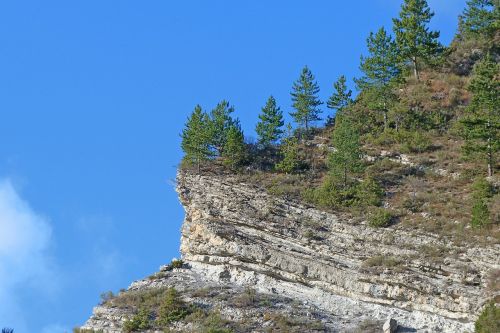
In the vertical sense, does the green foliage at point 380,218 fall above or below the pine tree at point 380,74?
below

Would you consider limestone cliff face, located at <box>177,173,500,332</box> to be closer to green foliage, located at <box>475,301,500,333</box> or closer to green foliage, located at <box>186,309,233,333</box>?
green foliage, located at <box>475,301,500,333</box>

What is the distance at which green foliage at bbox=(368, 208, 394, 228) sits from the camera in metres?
59.4

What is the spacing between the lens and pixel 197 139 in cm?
7025

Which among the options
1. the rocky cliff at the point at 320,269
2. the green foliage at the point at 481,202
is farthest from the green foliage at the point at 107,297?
the green foliage at the point at 481,202

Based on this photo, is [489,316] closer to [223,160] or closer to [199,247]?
[199,247]

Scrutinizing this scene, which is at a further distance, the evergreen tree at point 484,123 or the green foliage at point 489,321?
the evergreen tree at point 484,123

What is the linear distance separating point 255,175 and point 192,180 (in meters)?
4.80

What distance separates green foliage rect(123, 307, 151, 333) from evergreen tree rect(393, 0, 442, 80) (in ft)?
136

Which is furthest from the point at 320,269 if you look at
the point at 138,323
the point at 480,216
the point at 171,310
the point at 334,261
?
the point at 138,323

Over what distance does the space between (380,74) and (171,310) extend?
36236mm

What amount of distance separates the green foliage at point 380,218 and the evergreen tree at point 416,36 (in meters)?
26.6

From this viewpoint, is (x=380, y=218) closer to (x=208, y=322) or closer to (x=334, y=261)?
(x=334, y=261)

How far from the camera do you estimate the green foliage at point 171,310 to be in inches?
1997

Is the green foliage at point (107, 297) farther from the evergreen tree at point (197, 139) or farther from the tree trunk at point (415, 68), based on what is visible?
the tree trunk at point (415, 68)
